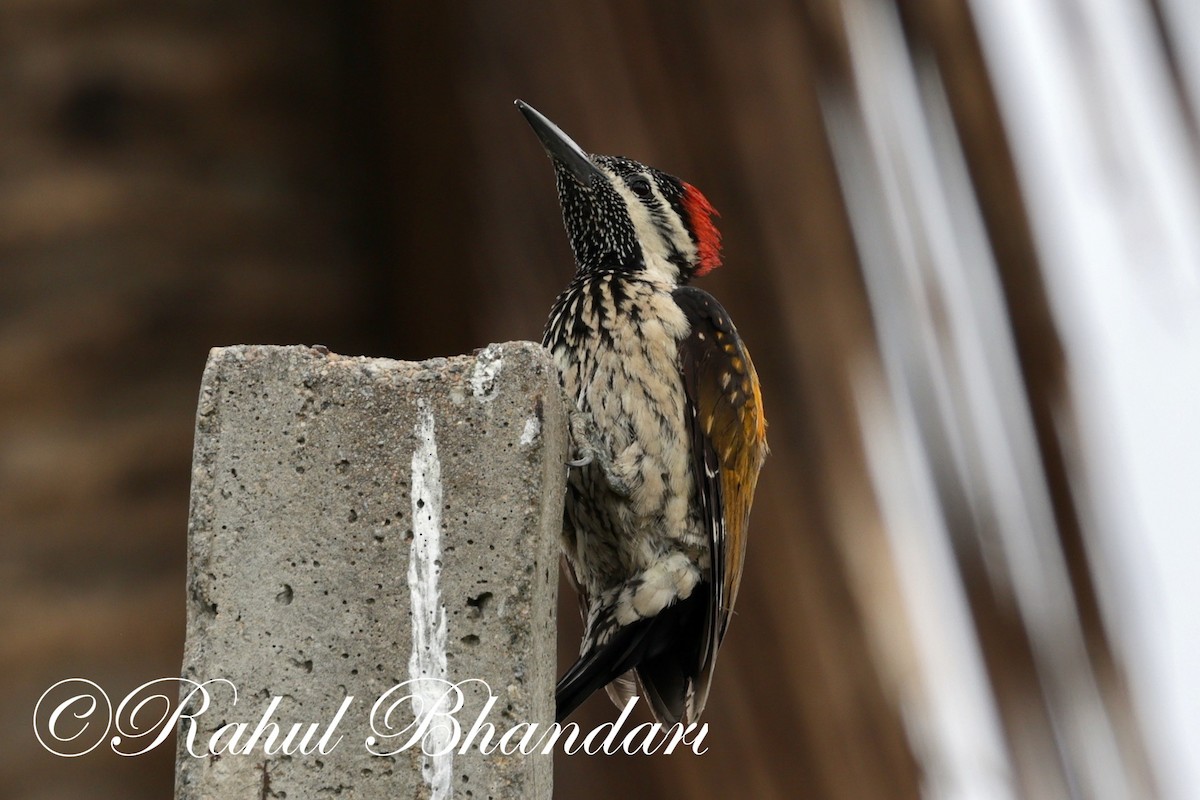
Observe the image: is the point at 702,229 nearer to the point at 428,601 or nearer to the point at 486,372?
the point at 486,372

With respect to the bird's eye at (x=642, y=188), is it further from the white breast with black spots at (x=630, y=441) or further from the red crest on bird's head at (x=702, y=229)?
the white breast with black spots at (x=630, y=441)

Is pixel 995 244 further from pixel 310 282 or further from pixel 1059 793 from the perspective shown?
pixel 310 282

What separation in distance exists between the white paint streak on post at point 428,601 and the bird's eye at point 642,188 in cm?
164

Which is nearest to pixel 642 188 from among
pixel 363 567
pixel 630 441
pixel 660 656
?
pixel 630 441

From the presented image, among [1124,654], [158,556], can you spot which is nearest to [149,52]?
[158,556]

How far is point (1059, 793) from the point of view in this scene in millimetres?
2840

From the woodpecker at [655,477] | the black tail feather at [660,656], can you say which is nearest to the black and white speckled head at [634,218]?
the woodpecker at [655,477]

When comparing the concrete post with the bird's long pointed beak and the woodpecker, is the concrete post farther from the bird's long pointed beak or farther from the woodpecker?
the bird's long pointed beak

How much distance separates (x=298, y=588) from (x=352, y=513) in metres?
0.13

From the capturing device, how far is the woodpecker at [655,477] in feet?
9.18

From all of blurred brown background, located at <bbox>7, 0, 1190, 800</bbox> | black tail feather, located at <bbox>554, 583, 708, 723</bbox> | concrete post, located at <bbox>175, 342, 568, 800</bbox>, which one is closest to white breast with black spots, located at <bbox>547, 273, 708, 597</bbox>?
black tail feather, located at <bbox>554, 583, 708, 723</bbox>

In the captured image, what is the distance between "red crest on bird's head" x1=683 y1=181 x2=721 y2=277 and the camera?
11.1 ft

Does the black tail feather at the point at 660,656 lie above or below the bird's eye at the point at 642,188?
below

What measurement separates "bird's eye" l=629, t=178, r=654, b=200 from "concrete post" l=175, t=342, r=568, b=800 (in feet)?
5.10
